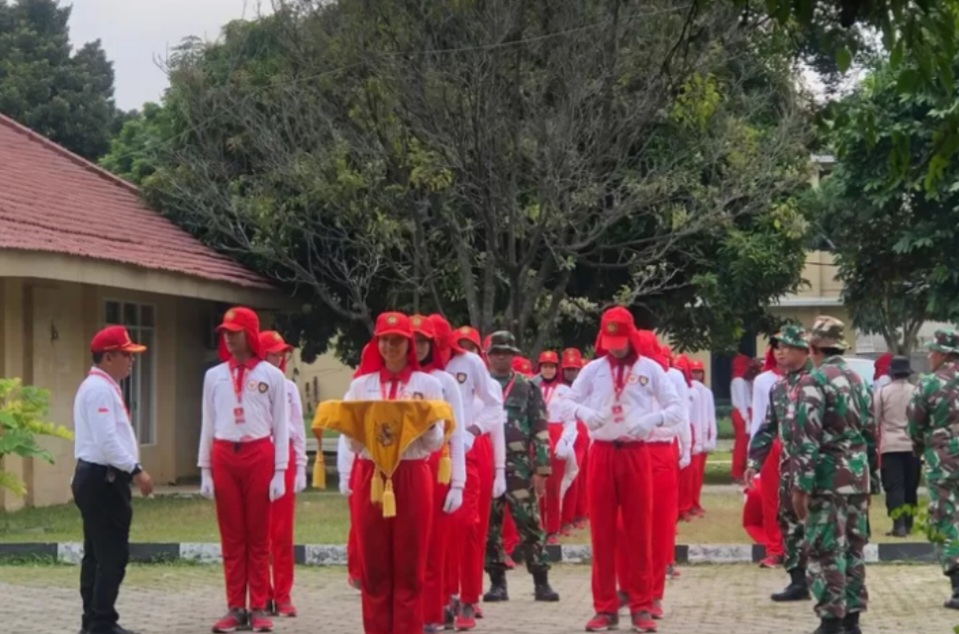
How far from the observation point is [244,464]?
35.9ft

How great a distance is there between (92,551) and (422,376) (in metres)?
2.68

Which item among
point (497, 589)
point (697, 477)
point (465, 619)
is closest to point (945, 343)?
point (497, 589)

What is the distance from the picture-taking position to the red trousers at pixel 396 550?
8914 mm

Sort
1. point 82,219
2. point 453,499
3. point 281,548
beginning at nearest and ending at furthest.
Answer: point 453,499
point 281,548
point 82,219

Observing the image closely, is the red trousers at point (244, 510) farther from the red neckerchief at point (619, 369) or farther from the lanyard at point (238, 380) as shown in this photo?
the red neckerchief at point (619, 369)

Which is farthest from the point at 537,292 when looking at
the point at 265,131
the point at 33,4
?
the point at 33,4

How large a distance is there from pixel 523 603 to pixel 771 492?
2556 millimetres

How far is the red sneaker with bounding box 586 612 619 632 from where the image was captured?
1091cm

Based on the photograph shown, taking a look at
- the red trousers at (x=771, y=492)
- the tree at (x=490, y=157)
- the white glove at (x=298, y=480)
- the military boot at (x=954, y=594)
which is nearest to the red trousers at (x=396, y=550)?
the white glove at (x=298, y=480)

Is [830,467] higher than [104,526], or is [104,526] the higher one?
[830,467]

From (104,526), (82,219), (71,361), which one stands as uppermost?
(82,219)

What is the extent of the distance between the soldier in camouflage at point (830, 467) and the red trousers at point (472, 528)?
2359mm

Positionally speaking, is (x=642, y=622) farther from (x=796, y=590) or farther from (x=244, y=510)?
(x=244, y=510)

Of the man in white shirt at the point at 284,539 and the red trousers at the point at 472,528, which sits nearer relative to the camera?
the red trousers at the point at 472,528
